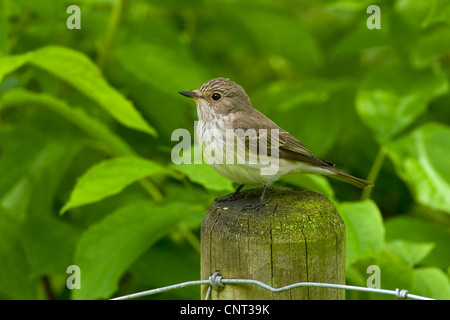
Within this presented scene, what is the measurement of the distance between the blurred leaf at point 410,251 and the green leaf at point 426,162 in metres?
0.38

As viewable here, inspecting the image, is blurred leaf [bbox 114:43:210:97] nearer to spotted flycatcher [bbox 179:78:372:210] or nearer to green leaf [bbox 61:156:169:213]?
spotted flycatcher [bbox 179:78:372:210]

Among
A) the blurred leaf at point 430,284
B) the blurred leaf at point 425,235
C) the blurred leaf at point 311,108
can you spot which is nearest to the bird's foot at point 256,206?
the blurred leaf at point 430,284

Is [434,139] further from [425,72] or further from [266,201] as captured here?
[266,201]

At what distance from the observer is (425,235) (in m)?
4.61

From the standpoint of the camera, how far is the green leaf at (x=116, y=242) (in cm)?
374

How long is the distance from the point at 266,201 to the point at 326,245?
1.39ft

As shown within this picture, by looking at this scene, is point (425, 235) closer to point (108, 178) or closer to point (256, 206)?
point (256, 206)

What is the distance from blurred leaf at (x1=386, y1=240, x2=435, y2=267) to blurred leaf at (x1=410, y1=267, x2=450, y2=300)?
0.17 metres

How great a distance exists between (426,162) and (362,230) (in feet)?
3.36

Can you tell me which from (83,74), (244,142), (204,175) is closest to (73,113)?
(83,74)

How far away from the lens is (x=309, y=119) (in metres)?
5.10

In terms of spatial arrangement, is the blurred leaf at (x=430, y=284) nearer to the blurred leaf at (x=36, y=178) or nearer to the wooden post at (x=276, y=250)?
the wooden post at (x=276, y=250)

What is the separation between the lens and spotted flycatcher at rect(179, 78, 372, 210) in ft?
11.4

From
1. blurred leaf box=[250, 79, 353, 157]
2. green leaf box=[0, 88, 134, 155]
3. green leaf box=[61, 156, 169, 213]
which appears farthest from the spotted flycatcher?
blurred leaf box=[250, 79, 353, 157]
